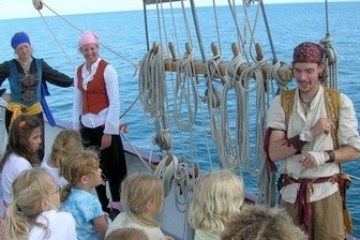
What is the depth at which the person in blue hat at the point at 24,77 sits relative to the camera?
358cm

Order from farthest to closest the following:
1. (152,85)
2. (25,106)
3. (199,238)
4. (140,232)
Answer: (25,106)
(152,85)
(199,238)
(140,232)

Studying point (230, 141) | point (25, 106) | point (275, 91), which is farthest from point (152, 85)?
point (25, 106)

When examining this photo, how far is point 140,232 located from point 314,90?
1002 millimetres

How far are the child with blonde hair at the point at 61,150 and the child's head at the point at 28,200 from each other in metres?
0.57

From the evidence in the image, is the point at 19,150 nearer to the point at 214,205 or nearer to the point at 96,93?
the point at 96,93

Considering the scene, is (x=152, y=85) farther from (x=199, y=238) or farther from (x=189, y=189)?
(x=199, y=238)

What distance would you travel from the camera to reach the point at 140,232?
5.53 feet

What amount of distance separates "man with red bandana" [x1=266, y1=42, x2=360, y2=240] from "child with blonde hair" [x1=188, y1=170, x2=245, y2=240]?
15.6 inches

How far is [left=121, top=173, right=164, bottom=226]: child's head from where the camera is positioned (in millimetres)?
2059

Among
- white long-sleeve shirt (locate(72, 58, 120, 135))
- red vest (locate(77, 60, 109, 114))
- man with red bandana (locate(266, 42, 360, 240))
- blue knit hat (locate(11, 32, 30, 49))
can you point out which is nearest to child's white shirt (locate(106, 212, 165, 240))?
man with red bandana (locate(266, 42, 360, 240))

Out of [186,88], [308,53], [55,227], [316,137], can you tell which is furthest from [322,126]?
[55,227]

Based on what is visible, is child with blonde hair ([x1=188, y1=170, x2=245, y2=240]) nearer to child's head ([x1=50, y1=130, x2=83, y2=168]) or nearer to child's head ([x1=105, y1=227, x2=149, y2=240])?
child's head ([x1=105, y1=227, x2=149, y2=240])

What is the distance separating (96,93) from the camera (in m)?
3.27

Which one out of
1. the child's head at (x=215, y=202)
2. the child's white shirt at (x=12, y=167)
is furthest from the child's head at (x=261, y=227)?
the child's white shirt at (x=12, y=167)
